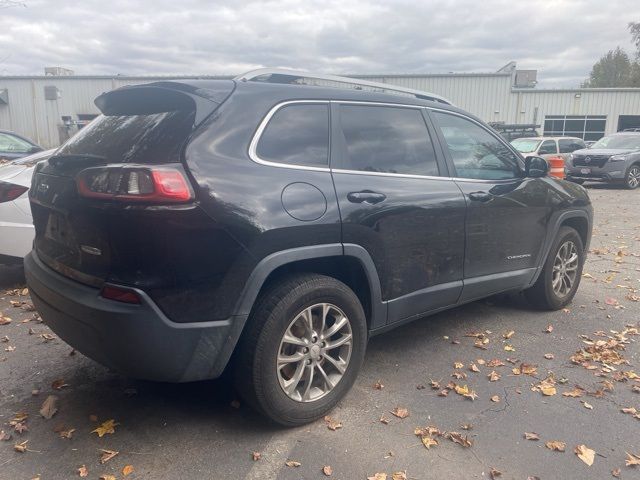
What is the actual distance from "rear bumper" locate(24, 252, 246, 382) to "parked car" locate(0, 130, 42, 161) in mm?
7420

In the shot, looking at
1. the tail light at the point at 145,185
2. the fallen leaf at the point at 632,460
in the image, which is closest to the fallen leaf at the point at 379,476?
the fallen leaf at the point at 632,460

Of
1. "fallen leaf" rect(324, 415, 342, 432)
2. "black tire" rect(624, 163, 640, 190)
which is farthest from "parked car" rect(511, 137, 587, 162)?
"fallen leaf" rect(324, 415, 342, 432)

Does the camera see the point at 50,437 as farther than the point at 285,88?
No

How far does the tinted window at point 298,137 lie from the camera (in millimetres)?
2951

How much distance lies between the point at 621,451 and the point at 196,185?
2.65 meters

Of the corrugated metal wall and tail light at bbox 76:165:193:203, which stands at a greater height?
the corrugated metal wall

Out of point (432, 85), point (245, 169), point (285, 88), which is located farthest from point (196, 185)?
point (432, 85)

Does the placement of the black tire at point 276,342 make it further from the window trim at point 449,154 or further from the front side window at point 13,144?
the front side window at point 13,144

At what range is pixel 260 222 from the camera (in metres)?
2.72

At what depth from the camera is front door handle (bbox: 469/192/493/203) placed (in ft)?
13.1

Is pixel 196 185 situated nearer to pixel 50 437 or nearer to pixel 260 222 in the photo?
pixel 260 222

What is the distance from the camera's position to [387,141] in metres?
3.60

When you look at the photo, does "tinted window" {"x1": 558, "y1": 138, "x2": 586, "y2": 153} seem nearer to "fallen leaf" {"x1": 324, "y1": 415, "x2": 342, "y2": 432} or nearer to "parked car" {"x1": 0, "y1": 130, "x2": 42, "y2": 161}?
"parked car" {"x1": 0, "y1": 130, "x2": 42, "y2": 161}

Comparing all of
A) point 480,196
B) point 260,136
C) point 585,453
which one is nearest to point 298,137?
point 260,136
